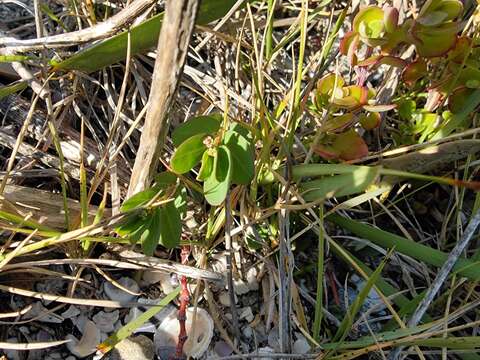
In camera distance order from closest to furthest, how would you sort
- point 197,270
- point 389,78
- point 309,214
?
point 197,270, point 309,214, point 389,78

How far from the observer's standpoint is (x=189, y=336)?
997 millimetres

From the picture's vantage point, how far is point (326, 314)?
110cm

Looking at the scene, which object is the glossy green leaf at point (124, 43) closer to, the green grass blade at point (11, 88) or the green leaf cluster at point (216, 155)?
the green grass blade at point (11, 88)

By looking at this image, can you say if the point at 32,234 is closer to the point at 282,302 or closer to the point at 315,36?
the point at 282,302

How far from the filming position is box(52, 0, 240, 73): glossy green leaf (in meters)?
0.99

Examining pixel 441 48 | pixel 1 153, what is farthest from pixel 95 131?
pixel 441 48

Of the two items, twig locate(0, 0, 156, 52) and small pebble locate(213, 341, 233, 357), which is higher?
twig locate(0, 0, 156, 52)

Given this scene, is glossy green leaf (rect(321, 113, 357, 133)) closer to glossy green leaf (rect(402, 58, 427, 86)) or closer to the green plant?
the green plant

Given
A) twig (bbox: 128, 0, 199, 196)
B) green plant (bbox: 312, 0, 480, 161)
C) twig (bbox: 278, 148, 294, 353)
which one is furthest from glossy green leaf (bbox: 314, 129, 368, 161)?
twig (bbox: 128, 0, 199, 196)

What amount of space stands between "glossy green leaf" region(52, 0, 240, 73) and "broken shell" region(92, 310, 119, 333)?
43cm

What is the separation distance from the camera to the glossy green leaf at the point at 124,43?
0.99m

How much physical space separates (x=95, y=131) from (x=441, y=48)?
667 mm

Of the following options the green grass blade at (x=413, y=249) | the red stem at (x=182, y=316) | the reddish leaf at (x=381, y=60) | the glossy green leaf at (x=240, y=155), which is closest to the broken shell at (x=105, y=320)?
the red stem at (x=182, y=316)

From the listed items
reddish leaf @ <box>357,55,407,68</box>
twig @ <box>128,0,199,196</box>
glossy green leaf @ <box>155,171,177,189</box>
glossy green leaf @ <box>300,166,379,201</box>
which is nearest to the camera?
twig @ <box>128,0,199,196</box>
